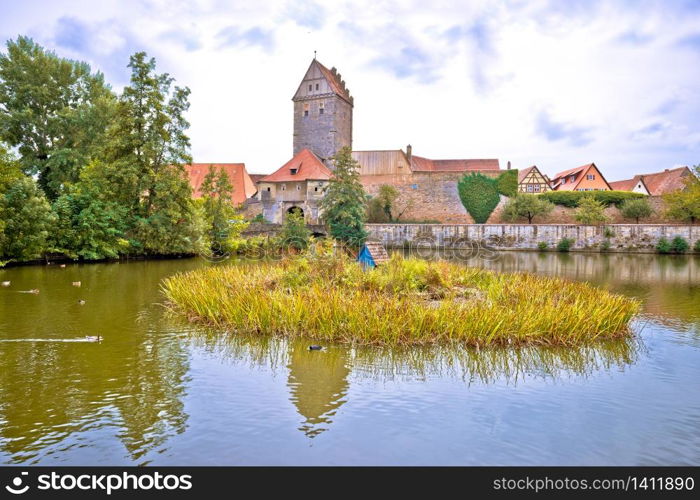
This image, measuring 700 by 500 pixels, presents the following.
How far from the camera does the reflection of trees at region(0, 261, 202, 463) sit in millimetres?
5477

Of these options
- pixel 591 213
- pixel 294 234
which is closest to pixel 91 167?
pixel 294 234

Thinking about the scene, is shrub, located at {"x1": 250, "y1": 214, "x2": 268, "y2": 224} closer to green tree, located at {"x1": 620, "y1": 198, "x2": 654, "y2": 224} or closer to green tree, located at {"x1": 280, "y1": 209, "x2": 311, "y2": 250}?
green tree, located at {"x1": 280, "y1": 209, "x2": 311, "y2": 250}

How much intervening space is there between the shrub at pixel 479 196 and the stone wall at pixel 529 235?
460 cm

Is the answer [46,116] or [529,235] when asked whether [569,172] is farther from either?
[46,116]

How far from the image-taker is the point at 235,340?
9914mm

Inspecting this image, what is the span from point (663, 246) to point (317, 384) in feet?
135

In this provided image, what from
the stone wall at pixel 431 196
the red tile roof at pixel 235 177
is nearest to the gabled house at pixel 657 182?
the stone wall at pixel 431 196

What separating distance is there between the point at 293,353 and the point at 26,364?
403 cm

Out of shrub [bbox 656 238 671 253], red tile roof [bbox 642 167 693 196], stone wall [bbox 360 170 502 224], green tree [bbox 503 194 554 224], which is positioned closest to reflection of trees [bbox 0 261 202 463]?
green tree [bbox 503 194 554 224]

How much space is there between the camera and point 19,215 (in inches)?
888

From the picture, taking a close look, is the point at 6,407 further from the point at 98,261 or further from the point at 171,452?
A: the point at 98,261

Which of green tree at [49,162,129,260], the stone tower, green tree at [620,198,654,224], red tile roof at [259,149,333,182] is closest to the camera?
green tree at [49,162,129,260]

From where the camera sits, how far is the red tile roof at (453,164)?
60.8 metres

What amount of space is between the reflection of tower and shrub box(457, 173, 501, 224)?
42.7 meters
